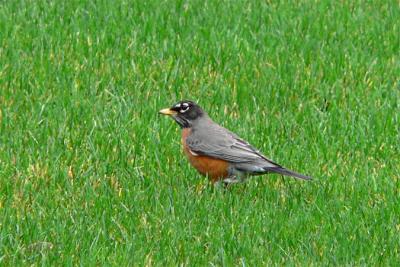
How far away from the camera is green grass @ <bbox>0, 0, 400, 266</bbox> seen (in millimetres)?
6328

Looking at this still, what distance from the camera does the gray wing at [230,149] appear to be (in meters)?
7.25

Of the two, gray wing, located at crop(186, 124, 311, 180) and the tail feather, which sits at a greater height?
the tail feather

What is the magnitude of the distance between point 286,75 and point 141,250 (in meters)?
3.65

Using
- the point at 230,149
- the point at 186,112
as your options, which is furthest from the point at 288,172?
the point at 186,112

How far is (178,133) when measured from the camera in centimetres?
841

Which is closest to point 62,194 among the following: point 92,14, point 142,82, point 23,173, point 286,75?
point 23,173

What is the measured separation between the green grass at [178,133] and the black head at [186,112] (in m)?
0.22

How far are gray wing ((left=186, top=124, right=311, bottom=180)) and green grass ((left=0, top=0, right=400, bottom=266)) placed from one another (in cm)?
20

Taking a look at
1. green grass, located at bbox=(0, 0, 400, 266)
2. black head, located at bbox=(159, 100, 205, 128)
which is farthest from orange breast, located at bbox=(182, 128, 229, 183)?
black head, located at bbox=(159, 100, 205, 128)

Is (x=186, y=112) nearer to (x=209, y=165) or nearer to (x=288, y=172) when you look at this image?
(x=209, y=165)

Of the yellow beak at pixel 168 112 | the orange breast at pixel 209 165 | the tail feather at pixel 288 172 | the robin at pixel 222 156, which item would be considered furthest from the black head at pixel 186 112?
the tail feather at pixel 288 172

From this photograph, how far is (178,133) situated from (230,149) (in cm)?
99

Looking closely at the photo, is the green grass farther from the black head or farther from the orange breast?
the black head

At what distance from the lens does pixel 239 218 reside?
21.9 ft
